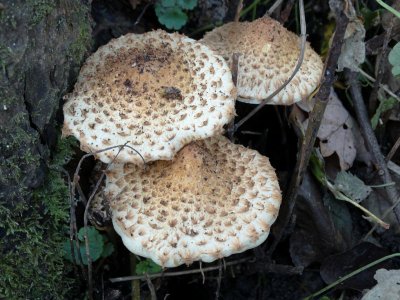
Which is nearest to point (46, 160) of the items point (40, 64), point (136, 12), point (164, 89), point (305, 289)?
point (40, 64)

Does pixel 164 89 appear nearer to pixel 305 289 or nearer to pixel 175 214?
pixel 175 214

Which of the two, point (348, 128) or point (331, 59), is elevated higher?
point (331, 59)

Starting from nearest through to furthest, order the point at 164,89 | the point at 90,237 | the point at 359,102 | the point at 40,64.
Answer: the point at 40,64 < the point at 164,89 < the point at 90,237 < the point at 359,102

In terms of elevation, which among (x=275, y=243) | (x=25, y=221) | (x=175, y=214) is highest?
(x=175, y=214)

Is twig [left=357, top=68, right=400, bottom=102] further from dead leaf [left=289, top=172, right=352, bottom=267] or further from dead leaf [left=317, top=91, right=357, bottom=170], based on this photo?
dead leaf [left=289, top=172, right=352, bottom=267]

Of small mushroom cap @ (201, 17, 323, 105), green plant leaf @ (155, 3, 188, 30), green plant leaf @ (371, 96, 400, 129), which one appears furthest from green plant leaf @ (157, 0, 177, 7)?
green plant leaf @ (371, 96, 400, 129)

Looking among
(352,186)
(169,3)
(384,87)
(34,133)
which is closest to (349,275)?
(352,186)

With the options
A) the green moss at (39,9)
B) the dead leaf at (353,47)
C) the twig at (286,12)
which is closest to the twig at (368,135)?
the dead leaf at (353,47)
